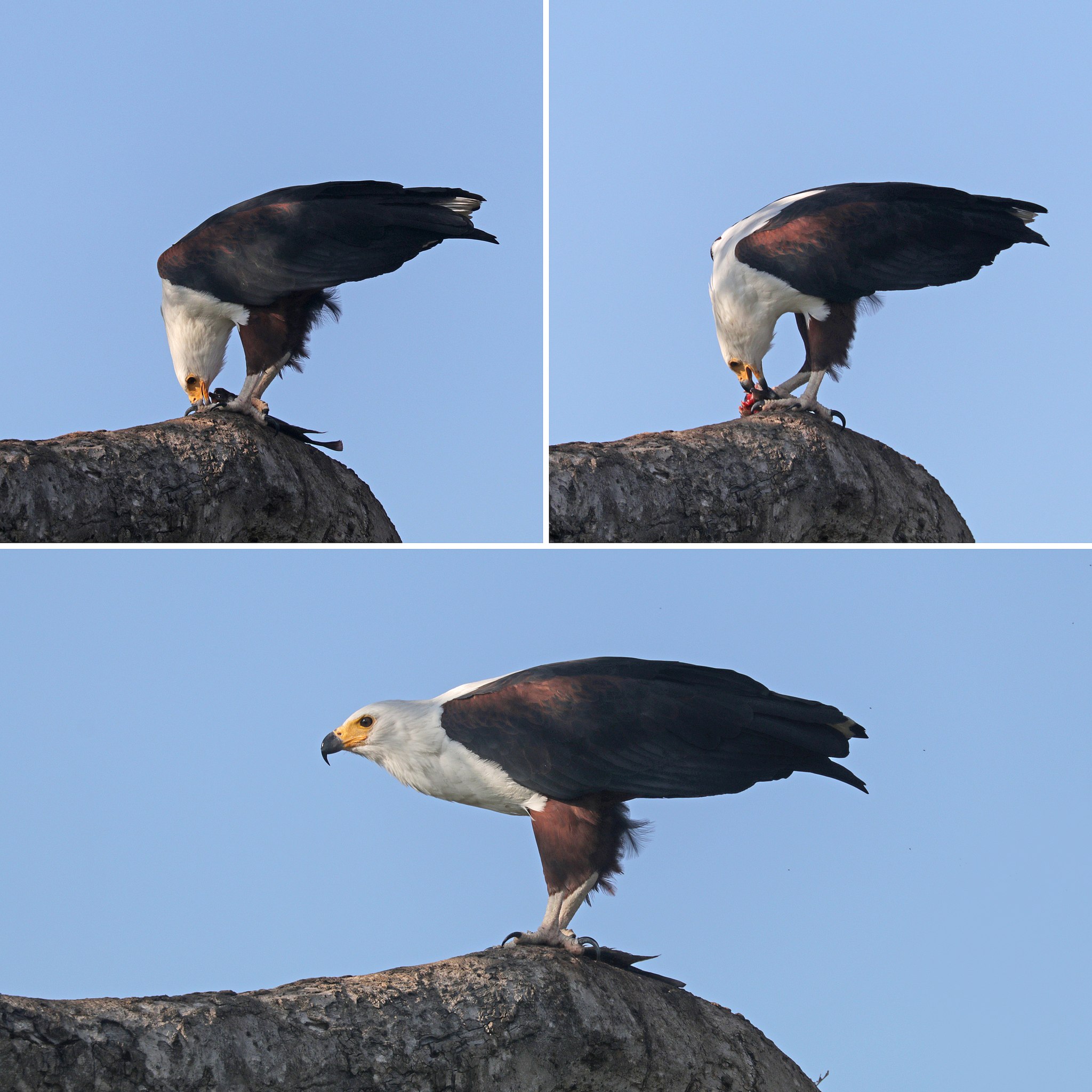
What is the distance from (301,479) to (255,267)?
4.80ft

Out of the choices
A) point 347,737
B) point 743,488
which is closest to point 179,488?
point 347,737

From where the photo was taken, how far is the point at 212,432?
8.80m

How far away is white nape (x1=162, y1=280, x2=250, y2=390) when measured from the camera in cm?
929

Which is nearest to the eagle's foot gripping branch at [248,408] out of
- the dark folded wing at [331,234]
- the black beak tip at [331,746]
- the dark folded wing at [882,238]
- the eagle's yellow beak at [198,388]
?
the eagle's yellow beak at [198,388]

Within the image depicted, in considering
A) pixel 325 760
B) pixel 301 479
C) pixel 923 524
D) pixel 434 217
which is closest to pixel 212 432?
pixel 301 479

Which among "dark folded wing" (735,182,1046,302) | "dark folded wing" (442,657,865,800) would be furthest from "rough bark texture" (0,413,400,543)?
"dark folded wing" (735,182,1046,302)

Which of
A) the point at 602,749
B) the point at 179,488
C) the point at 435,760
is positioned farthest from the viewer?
the point at 179,488

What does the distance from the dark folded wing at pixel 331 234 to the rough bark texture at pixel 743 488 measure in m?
1.74

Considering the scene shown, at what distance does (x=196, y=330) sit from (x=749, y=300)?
3.91 m

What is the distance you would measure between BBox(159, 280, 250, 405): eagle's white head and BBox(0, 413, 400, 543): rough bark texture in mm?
578

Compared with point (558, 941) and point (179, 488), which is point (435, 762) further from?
point (179, 488)

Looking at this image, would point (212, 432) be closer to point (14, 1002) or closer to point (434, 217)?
point (434, 217)

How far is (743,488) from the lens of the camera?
876 centimetres

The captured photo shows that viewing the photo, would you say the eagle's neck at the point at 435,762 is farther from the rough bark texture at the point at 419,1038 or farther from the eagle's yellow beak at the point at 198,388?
the eagle's yellow beak at the point at 198,388
